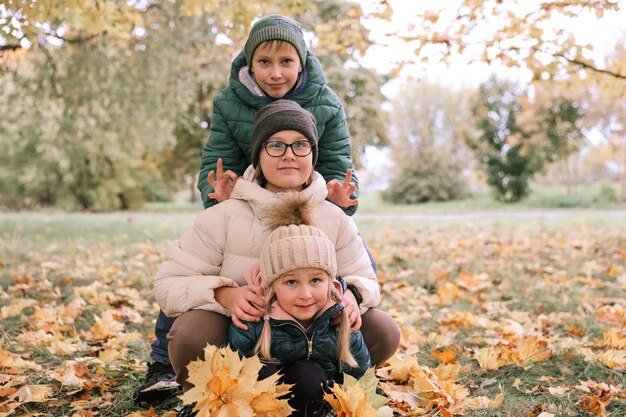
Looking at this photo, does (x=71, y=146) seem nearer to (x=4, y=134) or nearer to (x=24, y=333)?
(x=24, y=333)

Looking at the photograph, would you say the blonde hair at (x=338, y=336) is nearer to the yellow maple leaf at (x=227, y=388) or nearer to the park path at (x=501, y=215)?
the yellow maple leaf at (x=227, y=388)

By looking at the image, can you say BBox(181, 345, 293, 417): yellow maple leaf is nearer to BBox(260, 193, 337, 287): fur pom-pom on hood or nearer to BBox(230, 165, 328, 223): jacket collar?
BBox(260, 193, 337, 287): fur pom-pom on hood

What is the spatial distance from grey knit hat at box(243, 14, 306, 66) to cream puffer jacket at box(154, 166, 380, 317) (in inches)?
24.1

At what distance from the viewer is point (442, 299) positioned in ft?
13.8

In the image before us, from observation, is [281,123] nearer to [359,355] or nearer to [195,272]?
[195,272]

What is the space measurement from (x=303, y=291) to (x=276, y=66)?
3.28 ft

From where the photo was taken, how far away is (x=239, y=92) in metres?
2.48

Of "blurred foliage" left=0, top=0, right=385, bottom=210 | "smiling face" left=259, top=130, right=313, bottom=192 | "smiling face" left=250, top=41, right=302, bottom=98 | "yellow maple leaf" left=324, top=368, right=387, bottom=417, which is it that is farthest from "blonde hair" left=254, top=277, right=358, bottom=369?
"blurred foliage" left=0, top=0, right=385, bottom=210

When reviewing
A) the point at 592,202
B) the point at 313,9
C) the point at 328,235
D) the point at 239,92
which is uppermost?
the point at 313,9

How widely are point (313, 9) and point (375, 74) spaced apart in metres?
13.2

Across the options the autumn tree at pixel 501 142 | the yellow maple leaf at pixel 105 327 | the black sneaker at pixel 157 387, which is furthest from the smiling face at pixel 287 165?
the autumn tree at pixel 501 142

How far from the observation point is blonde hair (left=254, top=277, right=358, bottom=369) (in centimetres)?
190

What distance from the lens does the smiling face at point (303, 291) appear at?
6.18 ft

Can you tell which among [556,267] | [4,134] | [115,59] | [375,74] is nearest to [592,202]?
[375,74]
